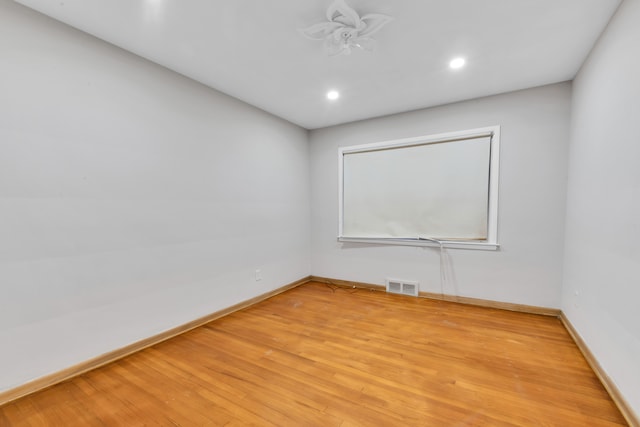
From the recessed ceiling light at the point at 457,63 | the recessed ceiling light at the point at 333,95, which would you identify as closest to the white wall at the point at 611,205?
the recessed ceiling light at the point at 457,63

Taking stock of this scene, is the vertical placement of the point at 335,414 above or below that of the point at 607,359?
below

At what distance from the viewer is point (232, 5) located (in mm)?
1642

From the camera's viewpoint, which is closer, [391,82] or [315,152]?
[391,82]

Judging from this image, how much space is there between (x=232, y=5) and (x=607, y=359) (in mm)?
3348

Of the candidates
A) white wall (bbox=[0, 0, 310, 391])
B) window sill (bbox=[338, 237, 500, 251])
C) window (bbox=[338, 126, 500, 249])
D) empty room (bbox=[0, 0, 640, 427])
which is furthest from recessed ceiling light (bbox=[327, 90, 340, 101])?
window sill (bbox=[338, 237, 500, 251])

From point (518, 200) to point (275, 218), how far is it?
2.93 metres

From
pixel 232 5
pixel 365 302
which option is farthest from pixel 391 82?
pixel 365 302

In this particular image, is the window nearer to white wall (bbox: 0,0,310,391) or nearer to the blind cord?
the blind cord

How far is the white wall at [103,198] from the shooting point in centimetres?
162

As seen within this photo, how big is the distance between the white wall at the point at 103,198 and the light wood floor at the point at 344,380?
39 centimetres

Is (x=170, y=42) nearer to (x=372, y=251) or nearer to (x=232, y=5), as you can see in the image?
(x=232, y=5)

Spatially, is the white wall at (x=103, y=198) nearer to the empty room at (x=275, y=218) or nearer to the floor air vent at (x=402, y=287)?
the empty room at (x=275, y=218)

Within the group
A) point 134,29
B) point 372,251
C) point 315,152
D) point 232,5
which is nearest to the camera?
A: point 232,5

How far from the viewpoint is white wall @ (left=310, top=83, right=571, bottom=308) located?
2.72 m
